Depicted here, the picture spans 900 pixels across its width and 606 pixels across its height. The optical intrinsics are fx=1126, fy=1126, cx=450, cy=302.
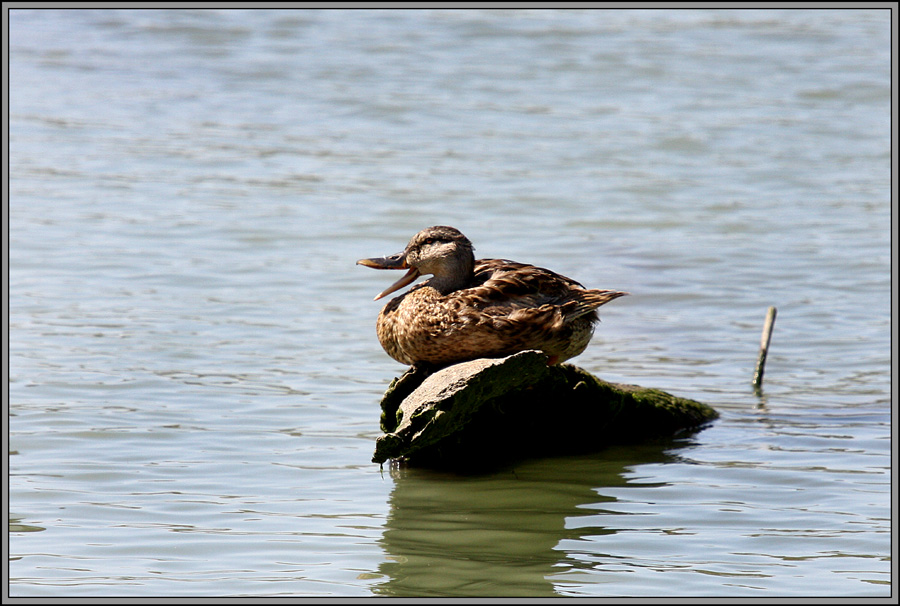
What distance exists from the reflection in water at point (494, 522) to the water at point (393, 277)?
2cm

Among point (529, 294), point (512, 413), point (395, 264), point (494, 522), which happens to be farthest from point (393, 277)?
point (494, 522)

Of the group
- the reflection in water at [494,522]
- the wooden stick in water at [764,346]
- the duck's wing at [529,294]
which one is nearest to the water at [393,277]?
the reflection in water at [494,522]

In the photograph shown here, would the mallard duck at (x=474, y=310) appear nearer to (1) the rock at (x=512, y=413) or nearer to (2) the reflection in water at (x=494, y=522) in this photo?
(1) the rock at (x=512, y=413)

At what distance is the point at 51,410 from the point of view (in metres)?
6.50

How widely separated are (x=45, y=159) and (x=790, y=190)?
857 centimetres

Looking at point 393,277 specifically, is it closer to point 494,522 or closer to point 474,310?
point 474,310

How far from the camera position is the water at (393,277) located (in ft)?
15.6

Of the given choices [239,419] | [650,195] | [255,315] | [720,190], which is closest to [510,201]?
[650,195]

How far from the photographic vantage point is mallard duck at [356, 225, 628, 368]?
546 centimetres

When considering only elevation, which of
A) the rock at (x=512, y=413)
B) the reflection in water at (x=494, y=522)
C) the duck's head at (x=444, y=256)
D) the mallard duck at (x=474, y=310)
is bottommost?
Answer: the reflection in water at (x=494, y=522)

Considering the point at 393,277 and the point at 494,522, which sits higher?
the point at 393,277

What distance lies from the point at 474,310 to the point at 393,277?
16.3ft

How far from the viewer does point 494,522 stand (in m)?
5.03

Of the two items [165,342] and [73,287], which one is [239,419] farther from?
[73,287]
